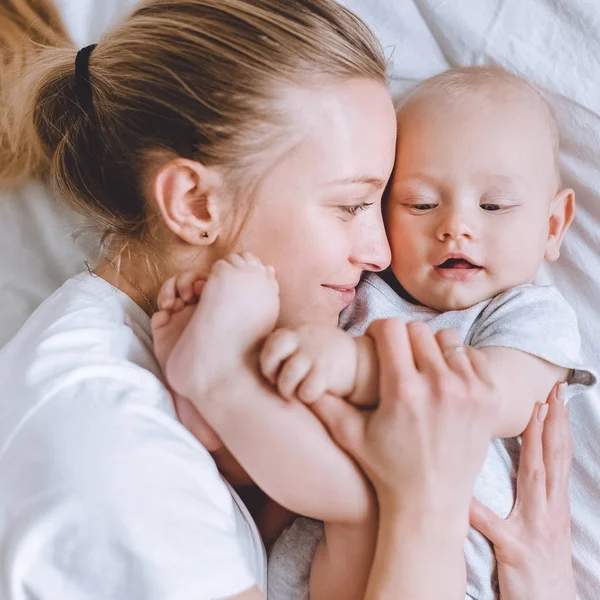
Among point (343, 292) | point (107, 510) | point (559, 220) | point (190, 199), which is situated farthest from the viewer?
point (559, 220)

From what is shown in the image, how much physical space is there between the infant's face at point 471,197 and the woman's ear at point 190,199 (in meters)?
0.35

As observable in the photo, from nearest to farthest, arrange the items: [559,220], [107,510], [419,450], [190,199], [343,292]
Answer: [107,510], [419,450], [190,199], [343,292], [559,220]

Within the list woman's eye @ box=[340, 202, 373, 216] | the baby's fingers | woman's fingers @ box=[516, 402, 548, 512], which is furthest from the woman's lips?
woman's fingers @ box=[516, 402, 548, 512]

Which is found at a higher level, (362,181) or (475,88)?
(475,88)

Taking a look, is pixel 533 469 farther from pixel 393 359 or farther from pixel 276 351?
pixel 276 351

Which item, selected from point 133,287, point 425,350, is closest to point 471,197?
point 425,350

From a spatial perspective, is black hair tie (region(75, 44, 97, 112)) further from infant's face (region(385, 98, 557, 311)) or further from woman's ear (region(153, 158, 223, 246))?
infant's face (region(385, 98, 557, 311))

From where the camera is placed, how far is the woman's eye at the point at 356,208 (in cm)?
101

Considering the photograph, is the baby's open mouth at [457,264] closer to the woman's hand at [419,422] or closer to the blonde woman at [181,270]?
the blonde woman at [181,270]

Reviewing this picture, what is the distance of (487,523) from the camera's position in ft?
3.30

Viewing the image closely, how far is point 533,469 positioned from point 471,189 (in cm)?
45

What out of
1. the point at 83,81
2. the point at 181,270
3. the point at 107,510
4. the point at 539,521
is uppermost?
the point at 83,81

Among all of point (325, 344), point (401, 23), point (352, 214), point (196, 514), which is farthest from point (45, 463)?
point (401, 23)

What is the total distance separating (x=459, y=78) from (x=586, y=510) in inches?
30.6
